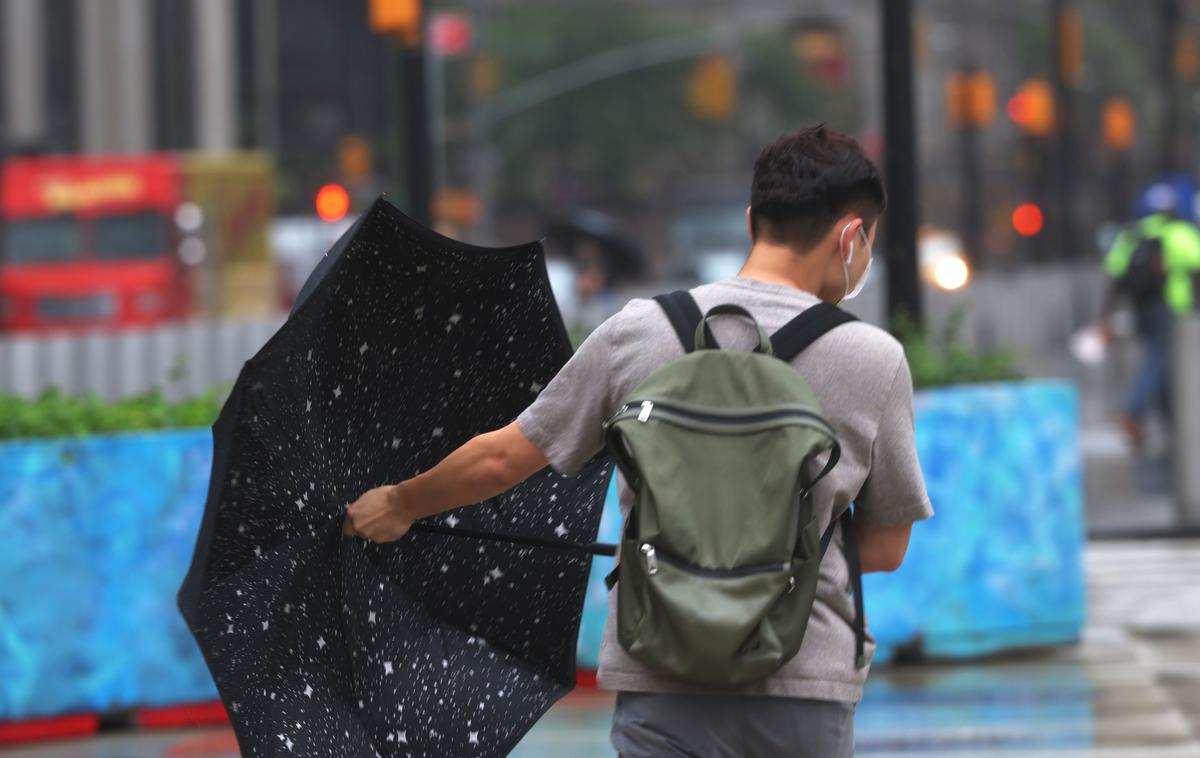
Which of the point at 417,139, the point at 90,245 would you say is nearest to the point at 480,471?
the point at 417,139

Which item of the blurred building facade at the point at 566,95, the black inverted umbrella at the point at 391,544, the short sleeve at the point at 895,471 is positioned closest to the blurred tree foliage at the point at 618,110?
the blurred building facade at the point at 566,95

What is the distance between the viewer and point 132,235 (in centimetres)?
2680

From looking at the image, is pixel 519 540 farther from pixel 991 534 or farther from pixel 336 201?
pixel 336 201

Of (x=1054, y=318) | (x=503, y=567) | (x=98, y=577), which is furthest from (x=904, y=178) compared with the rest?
(x=1054, y=318)

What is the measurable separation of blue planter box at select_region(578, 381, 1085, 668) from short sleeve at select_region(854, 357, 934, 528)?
497cm

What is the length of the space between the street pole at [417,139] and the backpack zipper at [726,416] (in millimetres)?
7891

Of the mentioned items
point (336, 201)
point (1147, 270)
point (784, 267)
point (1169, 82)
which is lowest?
point (1147, 270)

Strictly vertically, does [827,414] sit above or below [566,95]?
above

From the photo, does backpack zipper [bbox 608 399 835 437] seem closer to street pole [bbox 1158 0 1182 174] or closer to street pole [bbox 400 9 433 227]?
street pole [bbox 400 9 433 227]

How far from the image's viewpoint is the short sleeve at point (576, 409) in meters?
2.95

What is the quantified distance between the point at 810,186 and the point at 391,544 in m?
0.97

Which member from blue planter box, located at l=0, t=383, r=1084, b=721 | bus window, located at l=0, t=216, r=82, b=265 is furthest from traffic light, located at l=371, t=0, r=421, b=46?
bus window, located at l=0, t=216, r=82, b=265

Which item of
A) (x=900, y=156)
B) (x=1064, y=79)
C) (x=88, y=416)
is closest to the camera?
(x=88, y=416)

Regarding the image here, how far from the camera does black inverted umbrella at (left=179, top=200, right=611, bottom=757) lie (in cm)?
313
